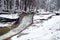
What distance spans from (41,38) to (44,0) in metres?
70.9

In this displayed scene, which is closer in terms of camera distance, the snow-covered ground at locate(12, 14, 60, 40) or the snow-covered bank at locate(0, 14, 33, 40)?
the snow-covered ground at locate(12, 14, 60, 40)

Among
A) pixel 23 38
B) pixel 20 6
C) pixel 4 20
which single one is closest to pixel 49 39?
pixel 23 38

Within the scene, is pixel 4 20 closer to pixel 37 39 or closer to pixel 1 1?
pixel 37 39

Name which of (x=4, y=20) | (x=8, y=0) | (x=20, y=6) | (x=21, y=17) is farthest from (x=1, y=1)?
(x=21, y=17)

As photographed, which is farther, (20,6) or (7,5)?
(20,6)

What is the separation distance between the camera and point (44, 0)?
77625 mm

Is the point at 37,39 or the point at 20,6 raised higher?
the point at 37,39

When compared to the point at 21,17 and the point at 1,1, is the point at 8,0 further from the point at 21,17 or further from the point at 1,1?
the point at 21,17

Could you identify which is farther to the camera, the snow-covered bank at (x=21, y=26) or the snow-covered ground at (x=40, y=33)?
the snow-covered bank at (x=21, y=26)

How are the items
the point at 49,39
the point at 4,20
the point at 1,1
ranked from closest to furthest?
1. the point at 49,39
2. the point at 4,20
3. the point at 1,1

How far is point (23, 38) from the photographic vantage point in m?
8.01

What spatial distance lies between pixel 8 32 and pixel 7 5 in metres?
33.6

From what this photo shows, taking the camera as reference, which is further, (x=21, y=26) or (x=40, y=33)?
(x=21, y=26)

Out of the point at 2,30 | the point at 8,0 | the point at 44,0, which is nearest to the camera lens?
the point at 2,30
